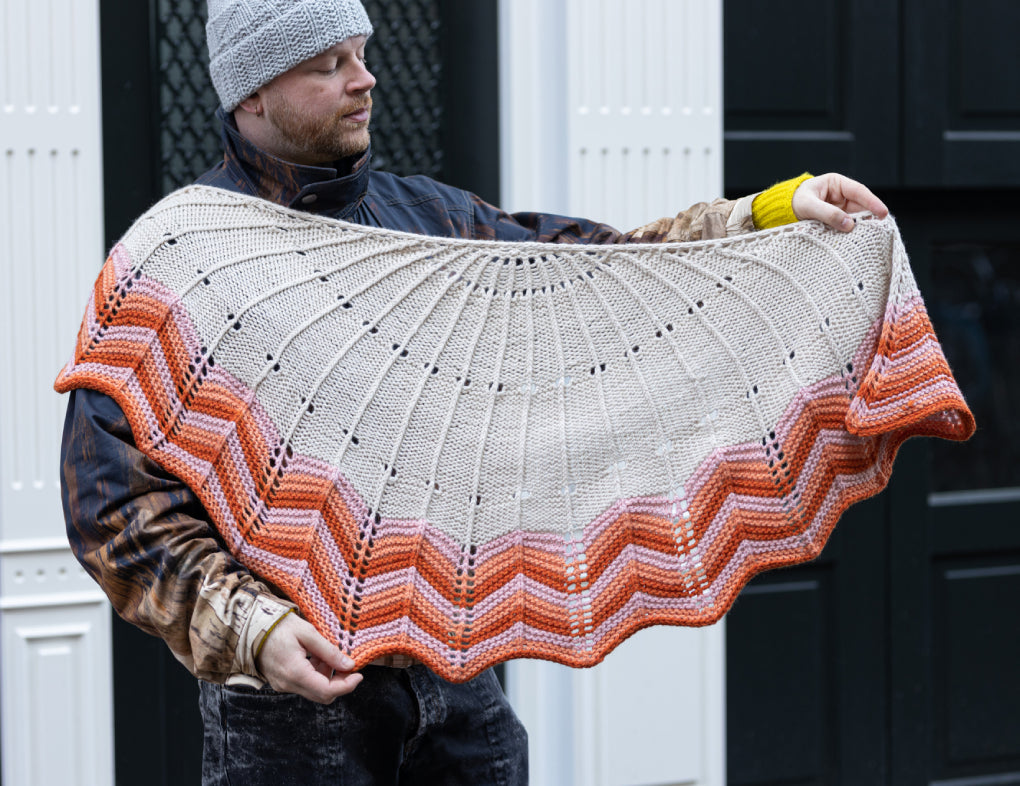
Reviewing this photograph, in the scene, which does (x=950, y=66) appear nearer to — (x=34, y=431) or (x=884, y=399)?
(x=884, y=399)

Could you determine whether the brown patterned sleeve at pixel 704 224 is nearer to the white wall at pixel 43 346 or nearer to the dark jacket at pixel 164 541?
the dark jacket at pixel 164 541

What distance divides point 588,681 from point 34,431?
151 centimetres

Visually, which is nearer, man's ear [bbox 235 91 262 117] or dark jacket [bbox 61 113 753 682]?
dark jacket [bbox 61 113 753 682]

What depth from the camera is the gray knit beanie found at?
1808mm

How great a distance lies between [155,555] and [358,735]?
0.43 metres

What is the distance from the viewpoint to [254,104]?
1.88 meters

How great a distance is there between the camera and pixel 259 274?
1837 mm

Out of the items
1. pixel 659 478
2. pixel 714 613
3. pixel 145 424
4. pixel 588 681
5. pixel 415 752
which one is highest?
pixel 145 424

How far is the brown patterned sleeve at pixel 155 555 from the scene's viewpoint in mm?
1614

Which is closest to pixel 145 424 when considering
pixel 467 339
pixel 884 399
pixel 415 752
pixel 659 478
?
pixel 467 339

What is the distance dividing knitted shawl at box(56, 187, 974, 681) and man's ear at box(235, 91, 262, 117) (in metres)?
0.14

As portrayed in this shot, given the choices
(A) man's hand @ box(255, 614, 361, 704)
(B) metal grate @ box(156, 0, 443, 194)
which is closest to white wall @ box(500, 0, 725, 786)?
(B) metal grate @ box(156, 0, 443, 194)

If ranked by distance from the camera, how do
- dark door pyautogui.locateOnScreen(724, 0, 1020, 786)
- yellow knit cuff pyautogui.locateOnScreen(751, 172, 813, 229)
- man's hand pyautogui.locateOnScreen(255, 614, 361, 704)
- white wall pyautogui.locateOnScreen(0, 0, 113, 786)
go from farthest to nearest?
dark door pyautogui.locateOnScreen(724, 0, 1020, 786), white wall pyautogui.locateOnScreen(0, 0, 113, 786), yellow knit cuff pyautogui.locateOnScreen(751, 172, 813, 229), man's hand pyautogui.locateOnScreen(255, 614, 361, 704)

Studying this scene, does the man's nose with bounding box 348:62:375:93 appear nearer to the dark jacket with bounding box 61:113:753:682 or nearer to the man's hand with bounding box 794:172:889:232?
the dark jacket with bounding box 61:113:753:682
